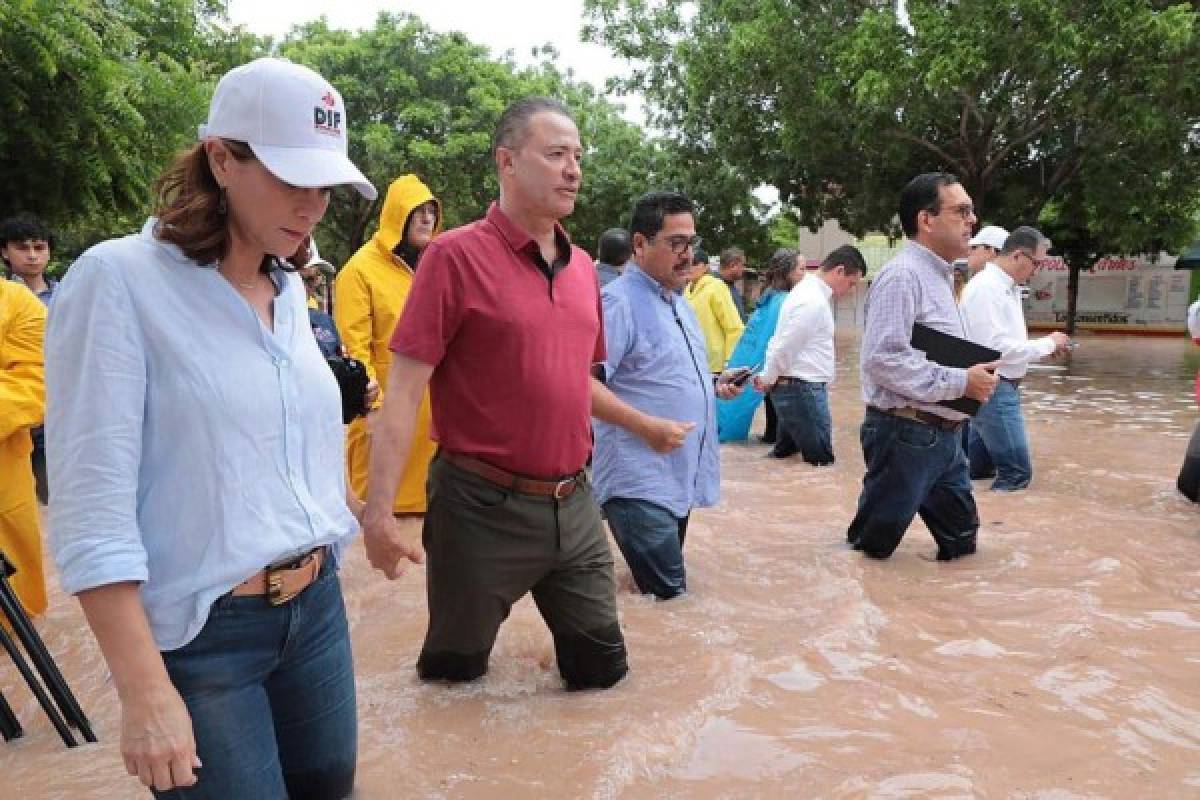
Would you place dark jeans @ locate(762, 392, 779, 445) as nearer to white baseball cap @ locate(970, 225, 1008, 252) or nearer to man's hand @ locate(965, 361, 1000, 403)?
white baseball cap @ locate(970, 225, 1008, 252)

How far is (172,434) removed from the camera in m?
1.70

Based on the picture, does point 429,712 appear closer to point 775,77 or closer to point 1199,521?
point 1199,521

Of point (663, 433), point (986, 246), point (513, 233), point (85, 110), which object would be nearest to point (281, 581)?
point (513, 233)

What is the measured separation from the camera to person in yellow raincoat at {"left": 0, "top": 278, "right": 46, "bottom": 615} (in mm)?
3580

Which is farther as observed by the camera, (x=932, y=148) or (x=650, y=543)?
(x=932, y=148)

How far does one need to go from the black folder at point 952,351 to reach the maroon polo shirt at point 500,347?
2119 millimetres

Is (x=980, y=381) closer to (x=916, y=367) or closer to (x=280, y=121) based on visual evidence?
(x=916, y=367)

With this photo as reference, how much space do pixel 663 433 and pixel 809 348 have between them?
14.8 feet

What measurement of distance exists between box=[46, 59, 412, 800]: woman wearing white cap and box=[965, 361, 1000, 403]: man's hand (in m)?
3.31

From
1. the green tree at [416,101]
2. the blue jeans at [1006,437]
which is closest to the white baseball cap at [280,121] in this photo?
the blue jeans at [1006,437]

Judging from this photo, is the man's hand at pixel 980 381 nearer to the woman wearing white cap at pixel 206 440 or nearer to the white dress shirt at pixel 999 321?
the white dress shirt at pixel 999 321

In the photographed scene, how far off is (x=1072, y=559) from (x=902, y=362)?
1734 millimetres

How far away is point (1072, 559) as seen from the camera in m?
5.42

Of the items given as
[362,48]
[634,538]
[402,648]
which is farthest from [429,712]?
[362,48]
